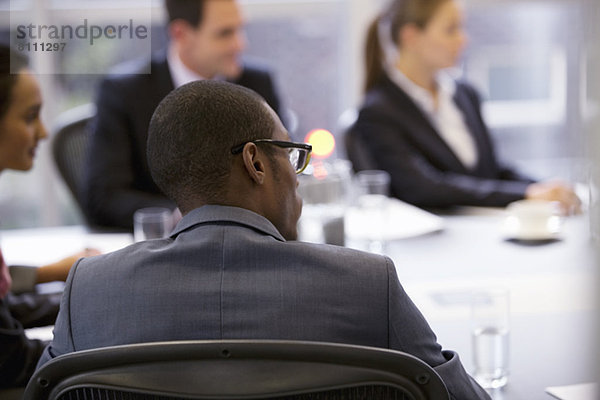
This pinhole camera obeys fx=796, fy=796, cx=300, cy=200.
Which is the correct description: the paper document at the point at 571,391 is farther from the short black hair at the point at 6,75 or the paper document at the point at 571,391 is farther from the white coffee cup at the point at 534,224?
the short black hair at the point at 6,75

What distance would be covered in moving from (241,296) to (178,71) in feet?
6.89

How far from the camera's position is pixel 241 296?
36.7 inches

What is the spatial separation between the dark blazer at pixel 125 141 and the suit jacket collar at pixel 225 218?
1.32 metres

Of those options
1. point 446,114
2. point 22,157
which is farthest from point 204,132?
point 446,114

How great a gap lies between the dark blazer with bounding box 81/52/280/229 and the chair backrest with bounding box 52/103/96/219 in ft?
0.19

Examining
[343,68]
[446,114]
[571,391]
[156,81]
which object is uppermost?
[343,68]

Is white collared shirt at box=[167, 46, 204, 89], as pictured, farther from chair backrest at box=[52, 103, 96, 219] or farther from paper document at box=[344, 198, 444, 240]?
paper document at box=[344, 198, 444, 240]

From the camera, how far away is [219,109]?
1.06 meters

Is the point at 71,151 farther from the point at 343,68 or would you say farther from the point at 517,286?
the point at 343,68

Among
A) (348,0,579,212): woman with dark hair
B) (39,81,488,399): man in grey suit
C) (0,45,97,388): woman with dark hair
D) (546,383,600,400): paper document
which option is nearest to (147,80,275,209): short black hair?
(39,81,488,399): man in grey suit

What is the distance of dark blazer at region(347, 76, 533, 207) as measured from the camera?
256 cm

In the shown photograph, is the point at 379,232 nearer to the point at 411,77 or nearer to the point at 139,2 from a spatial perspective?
the point at 411,77

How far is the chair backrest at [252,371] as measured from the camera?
797mm

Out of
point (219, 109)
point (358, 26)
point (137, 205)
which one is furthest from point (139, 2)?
point (219, 109)
